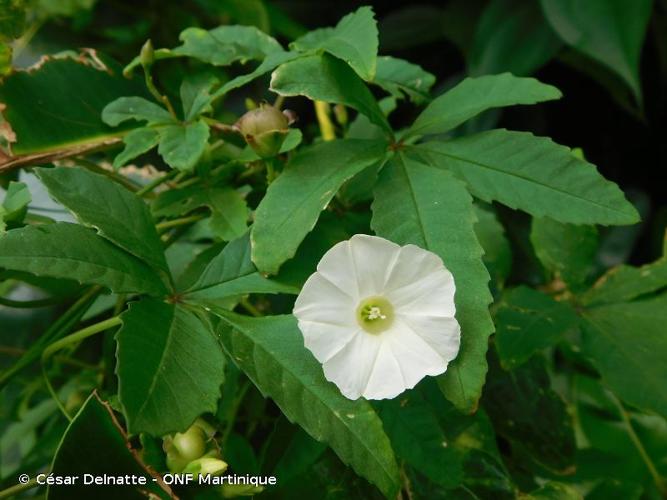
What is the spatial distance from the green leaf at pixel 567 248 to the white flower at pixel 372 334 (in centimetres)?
Answer: 33

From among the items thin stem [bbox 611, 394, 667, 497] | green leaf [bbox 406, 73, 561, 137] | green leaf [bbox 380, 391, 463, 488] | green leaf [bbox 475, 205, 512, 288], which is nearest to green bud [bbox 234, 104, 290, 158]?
green leaf [bbox 406, 73, 561, 137]

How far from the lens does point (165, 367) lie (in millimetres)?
482

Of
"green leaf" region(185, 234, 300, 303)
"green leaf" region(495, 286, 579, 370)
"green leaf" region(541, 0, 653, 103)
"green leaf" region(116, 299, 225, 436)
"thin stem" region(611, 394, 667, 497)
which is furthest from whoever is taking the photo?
"green leaf" region(541, 0, 653, 103)

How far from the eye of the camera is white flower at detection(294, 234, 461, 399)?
48 cm

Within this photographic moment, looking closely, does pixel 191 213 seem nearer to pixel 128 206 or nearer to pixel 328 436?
pixel 128 206

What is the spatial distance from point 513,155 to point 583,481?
0.45 metres

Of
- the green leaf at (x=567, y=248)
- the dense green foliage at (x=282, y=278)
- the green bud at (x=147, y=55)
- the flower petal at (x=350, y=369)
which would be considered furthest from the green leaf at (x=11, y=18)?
the green leaf at (x=567, y=248)

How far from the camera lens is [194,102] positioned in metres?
0.65

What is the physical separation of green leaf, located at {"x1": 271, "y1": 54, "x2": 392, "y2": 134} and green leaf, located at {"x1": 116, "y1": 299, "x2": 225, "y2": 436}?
18 cm

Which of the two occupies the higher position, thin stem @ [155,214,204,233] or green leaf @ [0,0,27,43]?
green leaf @ [0,0,27,43]

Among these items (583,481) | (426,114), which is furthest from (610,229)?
(426,114)

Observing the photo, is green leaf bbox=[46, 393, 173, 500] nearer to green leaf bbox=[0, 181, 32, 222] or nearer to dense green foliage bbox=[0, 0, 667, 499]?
dense green foliage bbox=[0, 0, 667, 499]

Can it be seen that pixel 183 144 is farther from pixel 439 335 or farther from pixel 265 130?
pixel 439 335

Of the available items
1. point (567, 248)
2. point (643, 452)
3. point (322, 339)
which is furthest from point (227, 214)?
point (643, 452)
